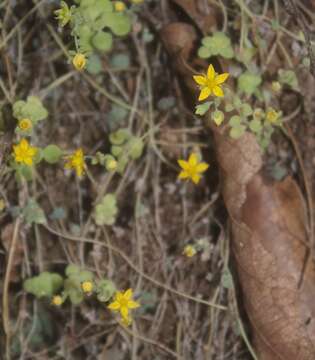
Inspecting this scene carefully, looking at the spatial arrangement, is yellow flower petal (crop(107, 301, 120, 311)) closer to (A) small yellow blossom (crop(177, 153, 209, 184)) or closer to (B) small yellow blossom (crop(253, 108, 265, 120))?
(A) small yellow blossom (crop(177, 153, 209, 184))

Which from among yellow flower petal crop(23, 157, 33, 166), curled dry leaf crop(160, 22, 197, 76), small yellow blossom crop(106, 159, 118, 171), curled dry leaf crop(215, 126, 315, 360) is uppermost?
curled dry leaf crop(160, 22, 197, 76)

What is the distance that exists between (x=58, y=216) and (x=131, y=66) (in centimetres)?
64

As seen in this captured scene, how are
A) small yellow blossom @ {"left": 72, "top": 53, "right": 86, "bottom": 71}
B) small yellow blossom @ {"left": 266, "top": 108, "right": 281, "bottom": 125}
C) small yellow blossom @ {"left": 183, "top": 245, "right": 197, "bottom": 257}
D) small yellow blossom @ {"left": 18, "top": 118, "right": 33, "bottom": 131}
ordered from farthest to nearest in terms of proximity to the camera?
small yellow blossom @ {"left": 183, "top": 245, "right": 197, "bottom": 257} → small yellow blossom @ {"left": 266, "top": 108, "right": 281, "bottom": 125} → small yellow blossom @ {"left": 18, "top": 118, "right": 33, "bottom": 131} → small yellow blossom @ {"left": 72, "top": 53, "right": 86, "bottom": 71}

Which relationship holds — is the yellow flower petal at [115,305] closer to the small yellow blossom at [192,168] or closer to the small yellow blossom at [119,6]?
the small yellow blossom at [192,168]

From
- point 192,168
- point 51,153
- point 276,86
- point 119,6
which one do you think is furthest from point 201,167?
point 119,6

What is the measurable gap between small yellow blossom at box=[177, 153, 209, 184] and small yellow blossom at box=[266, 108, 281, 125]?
269mm

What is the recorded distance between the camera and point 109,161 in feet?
6.77

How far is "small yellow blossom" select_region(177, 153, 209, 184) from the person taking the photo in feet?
6.95

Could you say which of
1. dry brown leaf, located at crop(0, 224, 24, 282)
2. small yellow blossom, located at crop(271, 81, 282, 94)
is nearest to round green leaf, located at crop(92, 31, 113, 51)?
small yellow blossom, located at crop(271, 81, 282, 94)

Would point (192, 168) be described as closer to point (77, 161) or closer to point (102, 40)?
point (77, 161)

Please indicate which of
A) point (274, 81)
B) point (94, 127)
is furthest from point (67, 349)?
point (274, 81)

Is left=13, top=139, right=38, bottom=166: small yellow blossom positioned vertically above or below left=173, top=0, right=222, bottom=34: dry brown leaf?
below

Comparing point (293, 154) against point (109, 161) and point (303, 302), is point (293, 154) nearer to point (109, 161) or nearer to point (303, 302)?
point (303, 302)

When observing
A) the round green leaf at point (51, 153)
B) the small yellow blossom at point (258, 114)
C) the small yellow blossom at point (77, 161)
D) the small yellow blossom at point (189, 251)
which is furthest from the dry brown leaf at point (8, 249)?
the small yellow blossom at point (258, 114)
